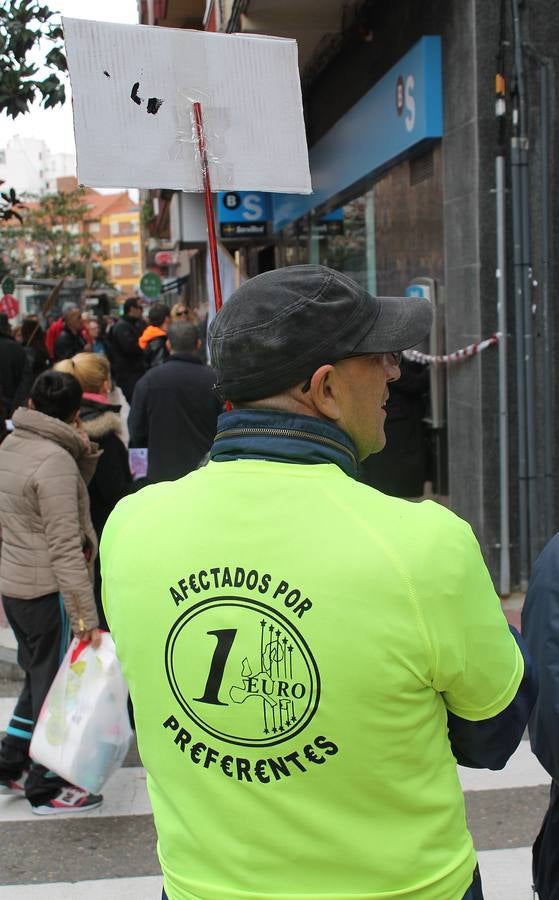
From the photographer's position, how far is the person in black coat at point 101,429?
5316mm

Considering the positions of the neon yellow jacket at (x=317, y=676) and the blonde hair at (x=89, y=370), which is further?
the blonde hair at (x=89, y=370)

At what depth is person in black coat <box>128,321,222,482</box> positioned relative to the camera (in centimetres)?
662

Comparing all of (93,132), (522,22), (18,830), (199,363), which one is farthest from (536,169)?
(18,830)

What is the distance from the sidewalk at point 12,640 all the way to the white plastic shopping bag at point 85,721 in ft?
7.20

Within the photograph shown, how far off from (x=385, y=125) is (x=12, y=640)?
5145 mm

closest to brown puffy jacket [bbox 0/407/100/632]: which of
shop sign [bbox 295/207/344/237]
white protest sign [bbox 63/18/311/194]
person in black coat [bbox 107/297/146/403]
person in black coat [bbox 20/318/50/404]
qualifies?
white protest sign [bbox 63/18/311/194]

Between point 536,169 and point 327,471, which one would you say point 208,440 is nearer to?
point 536,169

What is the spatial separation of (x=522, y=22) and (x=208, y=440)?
330 cm

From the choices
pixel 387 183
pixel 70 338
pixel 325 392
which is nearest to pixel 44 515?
pixel 325 392

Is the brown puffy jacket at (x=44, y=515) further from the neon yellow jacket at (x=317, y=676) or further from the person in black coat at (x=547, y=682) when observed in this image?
the neon yellow jacket at (x=317, y=676)

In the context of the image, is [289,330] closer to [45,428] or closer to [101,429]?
[45,428]

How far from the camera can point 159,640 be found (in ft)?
5.31

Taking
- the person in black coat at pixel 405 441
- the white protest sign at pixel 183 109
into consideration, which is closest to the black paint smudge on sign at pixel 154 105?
the white protest sign at pixel 183 109

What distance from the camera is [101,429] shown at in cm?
527
